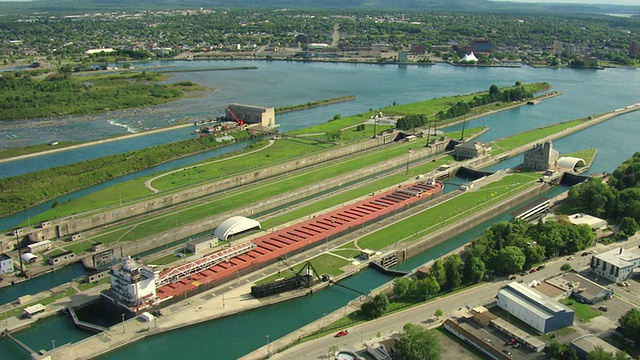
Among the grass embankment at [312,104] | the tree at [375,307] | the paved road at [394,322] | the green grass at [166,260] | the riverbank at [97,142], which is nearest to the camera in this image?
the paved road at [394,322]

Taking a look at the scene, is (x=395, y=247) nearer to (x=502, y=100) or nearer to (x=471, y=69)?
(x=502, y=100)

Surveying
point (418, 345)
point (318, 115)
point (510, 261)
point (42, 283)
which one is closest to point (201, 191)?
point (42, 283)

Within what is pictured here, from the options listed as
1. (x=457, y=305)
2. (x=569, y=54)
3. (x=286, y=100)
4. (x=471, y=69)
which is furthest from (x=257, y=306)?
(x=569, y=54)

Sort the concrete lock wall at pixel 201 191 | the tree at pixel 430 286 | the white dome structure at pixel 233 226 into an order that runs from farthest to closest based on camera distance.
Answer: the concrete lock wall at pixel 201 191 → the white dome structure at pixel 233 226 → the tree at pixel 430 286

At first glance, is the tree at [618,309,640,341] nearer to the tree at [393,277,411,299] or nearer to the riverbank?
the tree at [393,277,411,299]

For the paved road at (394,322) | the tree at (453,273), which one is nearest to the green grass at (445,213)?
the tree at (453,273)

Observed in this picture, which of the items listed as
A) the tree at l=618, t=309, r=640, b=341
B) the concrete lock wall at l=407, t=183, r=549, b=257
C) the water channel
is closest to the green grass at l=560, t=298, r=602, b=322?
the tree at l=618, t=309, r=640, b=341

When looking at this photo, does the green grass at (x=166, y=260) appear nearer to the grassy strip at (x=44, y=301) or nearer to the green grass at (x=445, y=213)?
the grassy strip at (x=44, y=301)

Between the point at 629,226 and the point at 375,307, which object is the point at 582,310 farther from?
the point at 629,226
